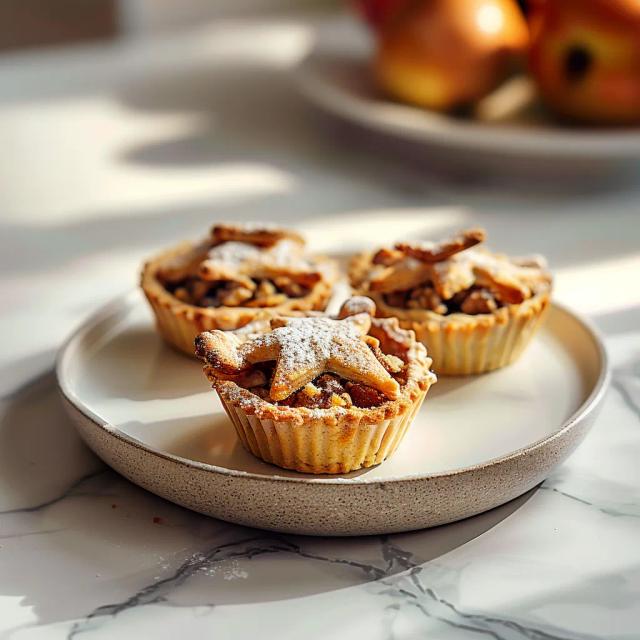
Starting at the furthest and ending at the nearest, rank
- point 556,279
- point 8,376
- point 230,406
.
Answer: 1. point 556,279
2. point 8,376
3. point 230,406

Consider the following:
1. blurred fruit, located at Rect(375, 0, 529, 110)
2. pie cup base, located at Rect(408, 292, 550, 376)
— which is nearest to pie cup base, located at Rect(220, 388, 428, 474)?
pie cup base, located at Rect(408, 292, 550, 376)

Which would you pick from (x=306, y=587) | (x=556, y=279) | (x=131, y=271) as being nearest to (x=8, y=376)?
(x=131, y=271)

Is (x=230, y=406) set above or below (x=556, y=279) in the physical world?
above

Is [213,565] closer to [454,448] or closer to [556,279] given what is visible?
[454,448]

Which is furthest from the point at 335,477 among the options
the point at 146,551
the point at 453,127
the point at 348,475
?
the point at 453,127

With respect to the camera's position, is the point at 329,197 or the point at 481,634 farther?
the point at 329,197

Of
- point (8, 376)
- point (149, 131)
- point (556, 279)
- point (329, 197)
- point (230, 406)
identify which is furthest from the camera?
point (149, 131)

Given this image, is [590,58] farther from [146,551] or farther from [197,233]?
[146,551]

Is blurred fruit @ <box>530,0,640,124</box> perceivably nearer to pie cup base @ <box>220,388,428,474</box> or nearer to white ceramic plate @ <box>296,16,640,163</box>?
white ceramic plate @ <box>296,16,640,163</box>
